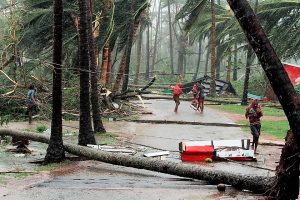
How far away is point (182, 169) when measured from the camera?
31.9 feet

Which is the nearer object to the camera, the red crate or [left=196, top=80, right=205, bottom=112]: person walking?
the red crate

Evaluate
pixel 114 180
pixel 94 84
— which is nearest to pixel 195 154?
pixel 114 180

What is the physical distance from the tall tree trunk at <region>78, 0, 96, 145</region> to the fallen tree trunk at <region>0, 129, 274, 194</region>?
33.7 inches

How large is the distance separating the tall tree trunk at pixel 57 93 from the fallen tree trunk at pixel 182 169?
631 millimetres

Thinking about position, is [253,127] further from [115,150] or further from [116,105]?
[116,105]

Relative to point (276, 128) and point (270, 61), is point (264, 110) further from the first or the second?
point (270, 61)

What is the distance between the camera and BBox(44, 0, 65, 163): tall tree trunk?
11.4 metres

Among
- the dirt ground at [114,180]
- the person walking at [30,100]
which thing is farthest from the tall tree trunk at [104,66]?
the dirt ground at [114,180]

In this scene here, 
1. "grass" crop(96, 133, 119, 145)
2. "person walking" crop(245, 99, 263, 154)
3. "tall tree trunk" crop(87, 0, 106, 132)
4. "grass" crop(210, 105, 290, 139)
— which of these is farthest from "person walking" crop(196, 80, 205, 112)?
"person walking" crop(245, 99, 263, 154)

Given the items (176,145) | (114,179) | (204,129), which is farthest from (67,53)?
(114,179)

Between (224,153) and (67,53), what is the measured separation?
45.6 feet

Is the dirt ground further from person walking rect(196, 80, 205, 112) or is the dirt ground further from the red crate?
person walking rect(196, 80, 205, 112)

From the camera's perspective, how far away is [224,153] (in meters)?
12.2

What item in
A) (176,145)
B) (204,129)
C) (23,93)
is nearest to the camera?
(176,145)
